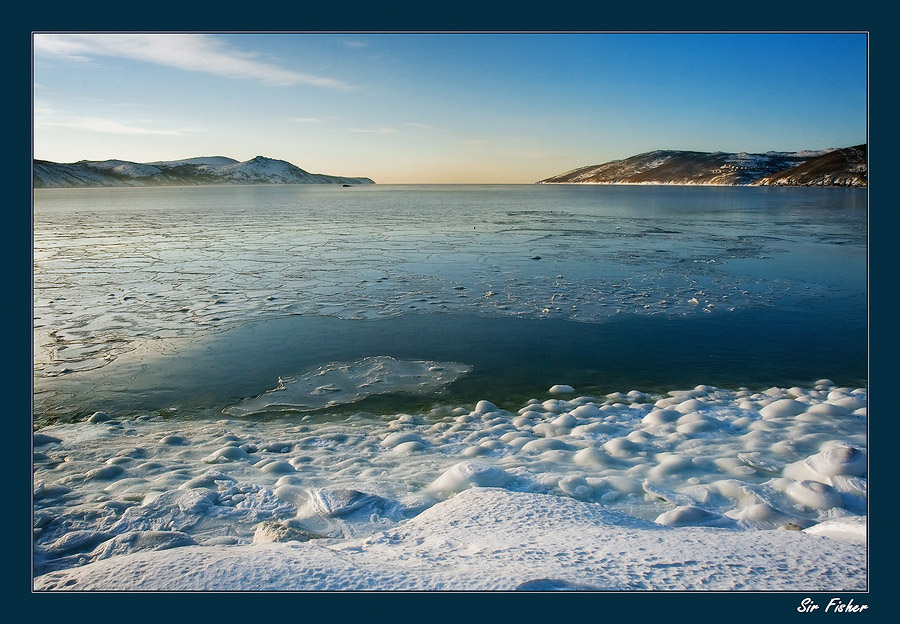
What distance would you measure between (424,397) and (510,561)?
2265mm

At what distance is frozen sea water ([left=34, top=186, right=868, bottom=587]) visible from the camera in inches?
118

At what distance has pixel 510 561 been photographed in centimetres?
242

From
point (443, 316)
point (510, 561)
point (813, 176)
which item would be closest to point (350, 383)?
point (443, 316)

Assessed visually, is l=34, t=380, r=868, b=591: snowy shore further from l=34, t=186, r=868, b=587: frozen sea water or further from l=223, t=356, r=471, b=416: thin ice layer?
l=223, t=356, r=471, b=416: thin ice layer

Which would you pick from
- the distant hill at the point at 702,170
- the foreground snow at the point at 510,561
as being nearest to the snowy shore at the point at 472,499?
the foreground snow at the point at 510,561

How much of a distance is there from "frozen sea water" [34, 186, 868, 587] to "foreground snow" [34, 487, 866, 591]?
0.17 metres

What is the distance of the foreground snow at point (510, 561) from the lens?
233 centimetres

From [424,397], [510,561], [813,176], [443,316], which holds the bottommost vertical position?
[510,561]

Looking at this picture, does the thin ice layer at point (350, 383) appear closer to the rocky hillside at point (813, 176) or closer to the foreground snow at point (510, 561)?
the foreground snow at point (510, 561)

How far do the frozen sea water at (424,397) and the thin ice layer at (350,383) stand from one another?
0.02 meters

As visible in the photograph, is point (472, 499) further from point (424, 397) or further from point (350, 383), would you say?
point (350, 383)

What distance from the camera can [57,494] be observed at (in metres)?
3.16

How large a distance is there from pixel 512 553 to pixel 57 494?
8.28 ft

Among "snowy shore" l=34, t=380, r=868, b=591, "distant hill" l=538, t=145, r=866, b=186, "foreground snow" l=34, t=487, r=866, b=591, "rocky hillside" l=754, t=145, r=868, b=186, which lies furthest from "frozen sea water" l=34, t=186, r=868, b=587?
"distant hill" l=538, t=145, r=866, b=186
